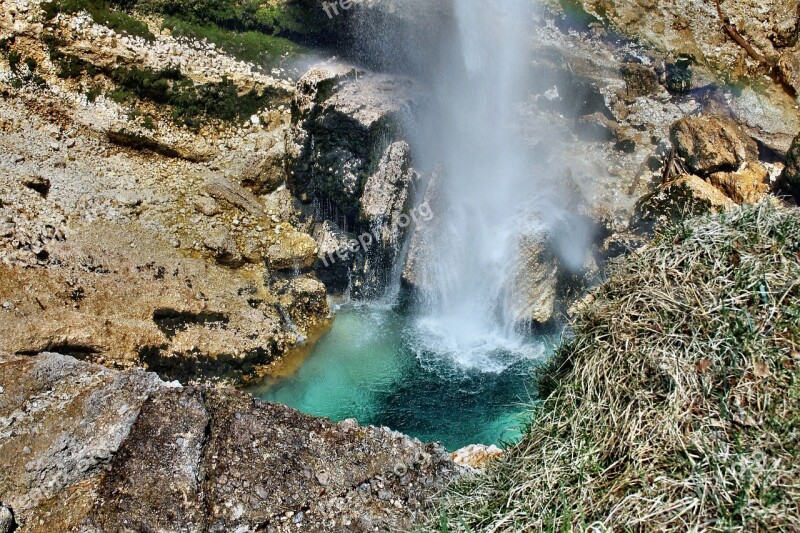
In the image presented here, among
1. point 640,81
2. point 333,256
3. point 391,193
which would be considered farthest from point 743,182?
point 333,256

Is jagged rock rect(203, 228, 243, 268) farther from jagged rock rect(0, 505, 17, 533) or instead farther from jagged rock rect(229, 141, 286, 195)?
jagged rock rect(0, 505, 17, 533)

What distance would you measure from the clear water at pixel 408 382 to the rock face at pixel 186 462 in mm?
5266

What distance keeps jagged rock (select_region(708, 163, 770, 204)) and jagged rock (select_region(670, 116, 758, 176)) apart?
242mm

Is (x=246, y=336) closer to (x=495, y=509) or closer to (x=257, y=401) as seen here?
(x=257, y=401)

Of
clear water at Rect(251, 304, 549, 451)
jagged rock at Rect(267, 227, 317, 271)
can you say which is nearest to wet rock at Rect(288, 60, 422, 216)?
jagged rock at Rect(267, 227, 317, 271)

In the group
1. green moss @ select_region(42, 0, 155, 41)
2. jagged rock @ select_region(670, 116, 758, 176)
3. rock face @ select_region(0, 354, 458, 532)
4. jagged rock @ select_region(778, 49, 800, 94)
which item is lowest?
rock face @ select_region(0, 354, 458, 532)

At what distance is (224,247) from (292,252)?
1538 millimetres

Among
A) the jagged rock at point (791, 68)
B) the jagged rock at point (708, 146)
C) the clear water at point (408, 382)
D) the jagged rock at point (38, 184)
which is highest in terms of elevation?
the jagged rock at point (791, 68)

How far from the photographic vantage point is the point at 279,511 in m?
5.64

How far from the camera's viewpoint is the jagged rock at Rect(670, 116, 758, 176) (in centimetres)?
1486

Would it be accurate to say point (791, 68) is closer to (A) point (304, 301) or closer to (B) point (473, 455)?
(A) point (304, 301)

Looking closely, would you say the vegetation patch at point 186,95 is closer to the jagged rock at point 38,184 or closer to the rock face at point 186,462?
the jagged rock at point 38,184

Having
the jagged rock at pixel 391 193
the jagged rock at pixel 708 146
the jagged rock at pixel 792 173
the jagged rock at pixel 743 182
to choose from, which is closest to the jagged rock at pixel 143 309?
the jagged rock at pixel 391 193

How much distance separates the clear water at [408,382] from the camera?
11.7 meters
